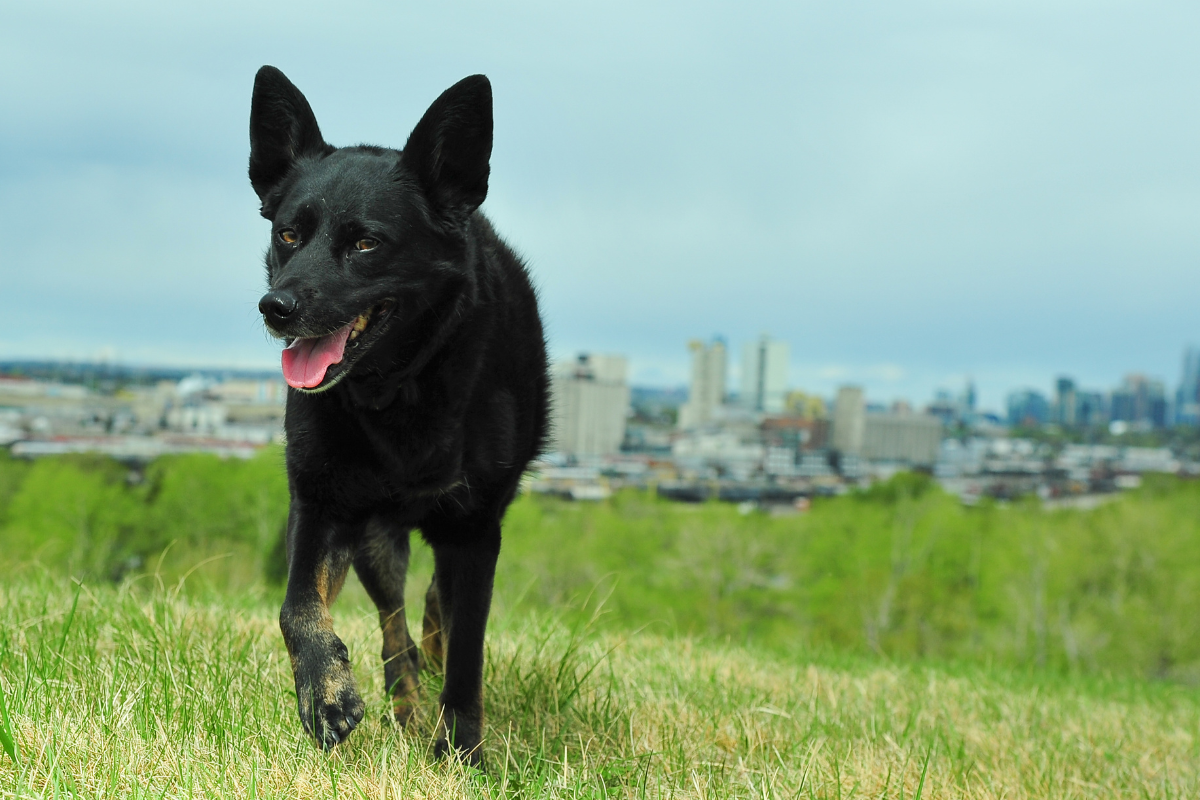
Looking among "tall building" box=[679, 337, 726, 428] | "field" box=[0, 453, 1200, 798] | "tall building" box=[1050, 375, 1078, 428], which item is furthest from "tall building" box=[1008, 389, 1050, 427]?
"field" box=[0, 453, 1200, 798]

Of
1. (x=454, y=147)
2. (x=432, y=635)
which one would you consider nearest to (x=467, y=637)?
(x=432, y=635)

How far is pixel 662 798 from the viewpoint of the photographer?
9.47 feet

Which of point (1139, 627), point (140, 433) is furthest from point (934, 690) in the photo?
point (140, 433)

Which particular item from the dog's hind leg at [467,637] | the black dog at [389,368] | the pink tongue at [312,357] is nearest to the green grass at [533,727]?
the dog's hind leg at [467,637]

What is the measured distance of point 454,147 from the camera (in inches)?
121

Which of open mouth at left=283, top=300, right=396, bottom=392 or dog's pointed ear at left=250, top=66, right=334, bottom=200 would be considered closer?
open mouth at left=283, top=300, right=396, bottom=392

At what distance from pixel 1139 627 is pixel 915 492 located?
18.2 meters

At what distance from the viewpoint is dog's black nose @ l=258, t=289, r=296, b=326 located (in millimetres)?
2652

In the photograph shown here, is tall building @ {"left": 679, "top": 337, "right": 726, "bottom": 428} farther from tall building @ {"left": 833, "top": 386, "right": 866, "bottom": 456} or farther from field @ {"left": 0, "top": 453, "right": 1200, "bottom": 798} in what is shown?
field @ {"left": 0, "top": 453, "right": 1200, "bottom": 798}

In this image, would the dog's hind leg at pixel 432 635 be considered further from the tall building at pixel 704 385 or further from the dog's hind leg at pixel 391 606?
the tall building at pixel 704 385

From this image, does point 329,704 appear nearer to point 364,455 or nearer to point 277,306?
point 364,455

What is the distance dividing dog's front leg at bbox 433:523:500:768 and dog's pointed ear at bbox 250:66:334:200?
1.41 meters

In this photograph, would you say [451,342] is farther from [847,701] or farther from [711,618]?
[711,618]

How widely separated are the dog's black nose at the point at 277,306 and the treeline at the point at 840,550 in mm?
24459
